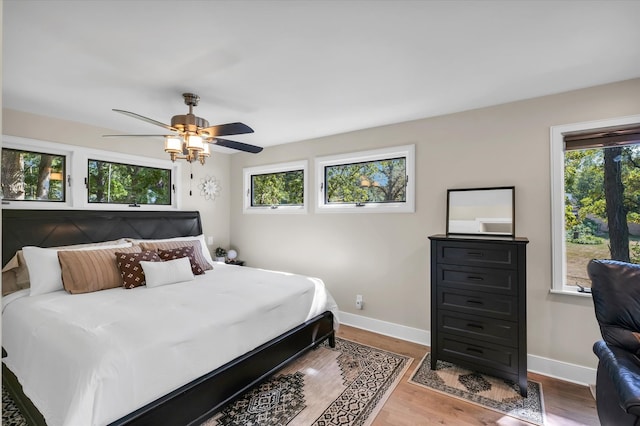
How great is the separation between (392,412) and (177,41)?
9.46ft

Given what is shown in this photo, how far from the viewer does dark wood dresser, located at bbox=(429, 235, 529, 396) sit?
2.49 m

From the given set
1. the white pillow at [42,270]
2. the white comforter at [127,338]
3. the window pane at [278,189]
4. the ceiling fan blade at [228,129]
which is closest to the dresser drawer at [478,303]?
the white comforter at [127,338]

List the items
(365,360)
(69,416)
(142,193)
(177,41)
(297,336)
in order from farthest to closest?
(142,193)
(365,360)
(297,336)
(177,41)
(69,416)

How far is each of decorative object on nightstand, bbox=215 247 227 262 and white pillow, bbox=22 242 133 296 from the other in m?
2.09

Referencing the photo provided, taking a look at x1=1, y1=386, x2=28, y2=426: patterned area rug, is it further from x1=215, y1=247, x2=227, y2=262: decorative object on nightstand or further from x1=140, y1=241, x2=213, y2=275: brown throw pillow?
x1=215, y1=247, x2=227, y2=262: decorative object on nightstand

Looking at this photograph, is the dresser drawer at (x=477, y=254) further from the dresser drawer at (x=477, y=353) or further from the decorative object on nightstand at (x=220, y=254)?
the decorative object on nightstand at (x=220, y=254)

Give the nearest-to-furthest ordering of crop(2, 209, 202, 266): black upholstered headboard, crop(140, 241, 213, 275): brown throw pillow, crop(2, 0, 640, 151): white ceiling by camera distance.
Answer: crop(2, 0, 640, 151): white ceiling < crop(2, 209, 202, 266): black upholstered headboard < crop(140, 241, 213, 275): brown throw pillow

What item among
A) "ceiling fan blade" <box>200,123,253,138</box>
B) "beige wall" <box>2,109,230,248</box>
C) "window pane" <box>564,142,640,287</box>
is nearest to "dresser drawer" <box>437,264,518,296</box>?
"window pane" <box>564,142,640,287</box>

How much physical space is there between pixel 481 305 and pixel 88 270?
333cm

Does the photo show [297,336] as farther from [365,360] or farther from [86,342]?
[86,342]

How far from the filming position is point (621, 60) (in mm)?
2213

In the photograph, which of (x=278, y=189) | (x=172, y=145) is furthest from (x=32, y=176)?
(x=278, y=189)

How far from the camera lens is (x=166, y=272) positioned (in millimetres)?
2980

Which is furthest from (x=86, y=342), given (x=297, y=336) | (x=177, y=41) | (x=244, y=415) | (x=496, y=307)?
(x=496, y=307)
